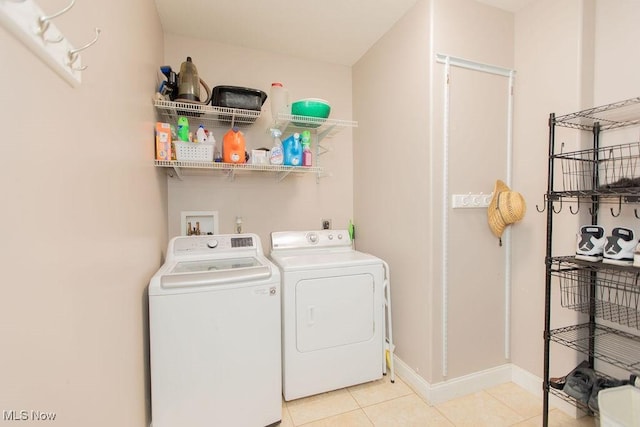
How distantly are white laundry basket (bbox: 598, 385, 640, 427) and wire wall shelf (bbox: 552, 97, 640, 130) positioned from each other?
135cm

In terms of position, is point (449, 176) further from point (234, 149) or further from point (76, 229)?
point (76, 229)

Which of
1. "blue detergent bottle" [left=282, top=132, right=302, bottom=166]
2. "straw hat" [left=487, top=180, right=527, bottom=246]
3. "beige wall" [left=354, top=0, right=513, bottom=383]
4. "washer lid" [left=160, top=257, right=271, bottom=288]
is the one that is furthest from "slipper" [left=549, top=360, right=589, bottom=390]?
"blue detergent bottle" [left=282, top=132, right=302, bottom=166]

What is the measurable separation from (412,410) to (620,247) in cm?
143

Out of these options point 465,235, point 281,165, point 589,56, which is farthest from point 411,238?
point 589,56

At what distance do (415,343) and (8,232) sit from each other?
2.07m

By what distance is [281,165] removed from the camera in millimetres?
2098

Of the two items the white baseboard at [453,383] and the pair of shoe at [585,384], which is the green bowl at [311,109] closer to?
the white baseboard at [453,383]

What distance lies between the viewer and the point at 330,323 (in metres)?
1.83

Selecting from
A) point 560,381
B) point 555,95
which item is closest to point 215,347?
point 560,381

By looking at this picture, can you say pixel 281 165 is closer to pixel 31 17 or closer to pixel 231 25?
pixel 231 25

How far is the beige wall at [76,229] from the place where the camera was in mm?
556

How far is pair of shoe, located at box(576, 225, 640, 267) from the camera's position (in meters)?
1.29

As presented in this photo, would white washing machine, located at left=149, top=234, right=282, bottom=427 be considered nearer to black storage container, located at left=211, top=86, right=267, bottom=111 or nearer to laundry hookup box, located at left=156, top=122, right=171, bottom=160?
laundry hookup box, located at left=156, top=122, right=171, bottom=160

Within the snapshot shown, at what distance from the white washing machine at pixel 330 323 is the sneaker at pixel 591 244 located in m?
1.08
